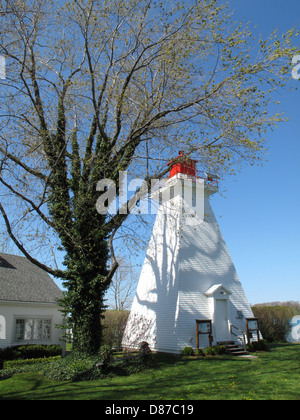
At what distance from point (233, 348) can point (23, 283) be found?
12105mm

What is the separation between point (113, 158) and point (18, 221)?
14.6 feet

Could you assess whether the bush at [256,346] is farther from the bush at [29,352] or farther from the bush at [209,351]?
the bush at [29,352]

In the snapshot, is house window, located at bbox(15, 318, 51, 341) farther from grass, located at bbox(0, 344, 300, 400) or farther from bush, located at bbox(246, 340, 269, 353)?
bush, located at bbox(246, 340, 269, 353)

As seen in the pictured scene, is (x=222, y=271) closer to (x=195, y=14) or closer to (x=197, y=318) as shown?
(x=197, y=318)

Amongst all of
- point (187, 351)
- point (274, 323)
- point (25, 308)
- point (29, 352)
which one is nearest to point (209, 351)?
point (187, 351)

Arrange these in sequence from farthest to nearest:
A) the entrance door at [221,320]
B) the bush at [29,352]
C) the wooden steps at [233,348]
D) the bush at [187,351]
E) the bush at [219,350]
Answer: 1. the entrance door at [221,320]
2. the wooden steps at [233,348]
3. the bush at [29,352]
4. the bush at [219,350]
5. the bush at [187,351]

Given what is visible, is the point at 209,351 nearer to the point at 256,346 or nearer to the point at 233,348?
the point at 233,348

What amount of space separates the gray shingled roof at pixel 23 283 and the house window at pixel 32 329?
3.81ft

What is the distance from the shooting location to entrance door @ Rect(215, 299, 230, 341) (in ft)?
54.0

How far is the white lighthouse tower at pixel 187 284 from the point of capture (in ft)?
51.1

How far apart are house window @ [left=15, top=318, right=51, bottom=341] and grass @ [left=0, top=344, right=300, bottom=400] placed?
600 centimetres

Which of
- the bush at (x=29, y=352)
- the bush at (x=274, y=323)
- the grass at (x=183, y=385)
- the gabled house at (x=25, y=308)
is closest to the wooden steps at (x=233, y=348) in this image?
the grass at (x=183, y=385)

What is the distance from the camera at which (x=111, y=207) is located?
12930 mm
